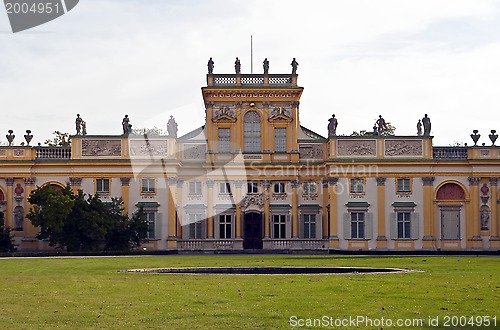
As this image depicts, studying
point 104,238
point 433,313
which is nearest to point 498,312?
point 433,313

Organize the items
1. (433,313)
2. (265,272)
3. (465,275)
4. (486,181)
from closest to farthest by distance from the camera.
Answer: (433,313), (465,275), (265,272), (486,181)

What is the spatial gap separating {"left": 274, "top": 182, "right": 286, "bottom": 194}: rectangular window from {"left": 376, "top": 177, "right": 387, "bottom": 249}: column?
7120 mm

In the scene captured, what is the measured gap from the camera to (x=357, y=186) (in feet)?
216

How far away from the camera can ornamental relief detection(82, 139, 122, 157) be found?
65812 millimetres

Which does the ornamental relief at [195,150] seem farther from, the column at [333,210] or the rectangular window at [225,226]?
the column at [333,210]

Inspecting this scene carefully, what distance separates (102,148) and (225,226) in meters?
10.8

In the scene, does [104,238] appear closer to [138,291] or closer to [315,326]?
[138,291]

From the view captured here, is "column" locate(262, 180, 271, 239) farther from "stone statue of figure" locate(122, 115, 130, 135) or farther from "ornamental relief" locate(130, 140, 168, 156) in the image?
"stone statue of figure" locate(122, 115, 130, 135)

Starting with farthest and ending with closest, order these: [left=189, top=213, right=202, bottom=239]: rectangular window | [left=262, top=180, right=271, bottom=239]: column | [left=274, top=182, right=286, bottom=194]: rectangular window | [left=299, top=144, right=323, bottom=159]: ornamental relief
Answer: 1. [left=299, top=144, right=323, bottom=159]: ornamental relief
2. [left=274, top=182, right=286, bottom=194]: rectangular window
3. [left=262, top=180, right=271, bottom=239]: column
4. [left=189, top=213, right=202, bottom=239]: rectangular window

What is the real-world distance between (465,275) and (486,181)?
34581mm

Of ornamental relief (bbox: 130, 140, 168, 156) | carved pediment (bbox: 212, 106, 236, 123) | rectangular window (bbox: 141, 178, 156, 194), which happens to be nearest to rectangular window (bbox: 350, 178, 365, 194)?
carved pediment (bbox: 212, 106, 236, 123)

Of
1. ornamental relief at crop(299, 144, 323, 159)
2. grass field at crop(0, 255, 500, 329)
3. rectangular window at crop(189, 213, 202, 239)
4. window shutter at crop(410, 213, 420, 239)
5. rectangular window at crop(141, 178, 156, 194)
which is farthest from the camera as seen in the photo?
ornamental relief at crop(299, 144, 323, 159)

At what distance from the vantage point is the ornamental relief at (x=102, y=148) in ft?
216

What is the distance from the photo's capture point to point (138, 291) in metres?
26.0
